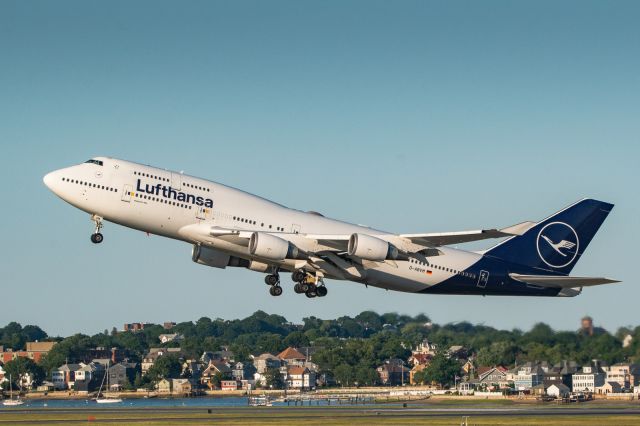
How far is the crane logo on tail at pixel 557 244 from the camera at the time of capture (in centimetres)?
8181

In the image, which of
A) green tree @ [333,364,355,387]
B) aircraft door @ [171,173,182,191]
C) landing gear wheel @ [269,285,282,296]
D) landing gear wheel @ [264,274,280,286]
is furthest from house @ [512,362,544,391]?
green tree @ [333,364,355,387]

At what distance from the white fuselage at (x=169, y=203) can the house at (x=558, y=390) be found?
62.4 metres

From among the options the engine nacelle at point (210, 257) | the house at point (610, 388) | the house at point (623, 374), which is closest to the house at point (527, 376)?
the house at point (623, 374)

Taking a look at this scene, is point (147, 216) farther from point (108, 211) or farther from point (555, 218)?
point (555, 218)

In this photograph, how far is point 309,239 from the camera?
74000mm

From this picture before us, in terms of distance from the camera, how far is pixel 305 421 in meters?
81.7

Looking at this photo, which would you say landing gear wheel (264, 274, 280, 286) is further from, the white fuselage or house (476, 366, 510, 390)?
house (476, 366, 510, 390)

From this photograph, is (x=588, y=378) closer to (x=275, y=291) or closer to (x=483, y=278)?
(x=483, y=278)

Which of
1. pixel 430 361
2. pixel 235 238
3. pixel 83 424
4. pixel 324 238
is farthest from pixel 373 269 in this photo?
pixel 430 361

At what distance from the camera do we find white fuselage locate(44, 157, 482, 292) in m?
71.5

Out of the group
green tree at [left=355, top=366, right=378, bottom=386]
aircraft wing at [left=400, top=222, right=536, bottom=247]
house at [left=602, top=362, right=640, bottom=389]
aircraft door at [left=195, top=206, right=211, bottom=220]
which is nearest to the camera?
aircraft wing at [left=400, top=222, right=536, bottom=247]

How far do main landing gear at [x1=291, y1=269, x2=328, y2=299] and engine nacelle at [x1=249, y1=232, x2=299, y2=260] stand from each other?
4701mm

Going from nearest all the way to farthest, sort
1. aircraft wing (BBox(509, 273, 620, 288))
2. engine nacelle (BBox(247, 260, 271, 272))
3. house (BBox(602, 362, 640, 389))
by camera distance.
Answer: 1. aircraft wing (BBox(509, 273, 620, 288))
2. engine nacelle (BBox(247, 260, 271, 272))
3. house (BBox(602, 362, 640, 389))

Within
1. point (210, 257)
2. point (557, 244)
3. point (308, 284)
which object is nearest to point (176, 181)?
point (210, 257)
